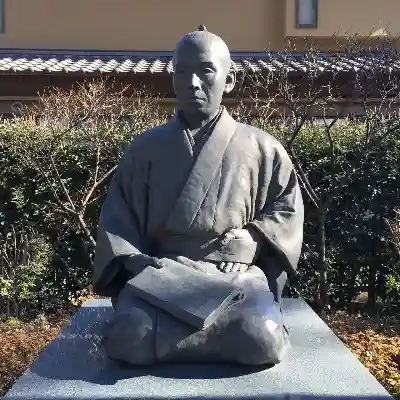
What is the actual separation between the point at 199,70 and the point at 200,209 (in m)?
0.67

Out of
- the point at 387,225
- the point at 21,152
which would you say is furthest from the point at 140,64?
the point at 387,225

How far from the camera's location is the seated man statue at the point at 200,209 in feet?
8.67

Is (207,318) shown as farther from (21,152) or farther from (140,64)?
(140,64)

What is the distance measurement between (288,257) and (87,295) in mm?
4293

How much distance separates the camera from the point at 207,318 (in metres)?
2.39

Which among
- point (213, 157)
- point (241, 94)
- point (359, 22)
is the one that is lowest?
point (213, 157)

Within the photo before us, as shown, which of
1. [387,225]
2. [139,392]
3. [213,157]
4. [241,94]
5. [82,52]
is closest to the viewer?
[139,392]

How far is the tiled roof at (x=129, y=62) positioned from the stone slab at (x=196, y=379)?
191 inches

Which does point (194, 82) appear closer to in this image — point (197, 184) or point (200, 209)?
point (197, 184)

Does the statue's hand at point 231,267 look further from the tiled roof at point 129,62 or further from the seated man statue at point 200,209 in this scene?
the tiled roof at point 129,62

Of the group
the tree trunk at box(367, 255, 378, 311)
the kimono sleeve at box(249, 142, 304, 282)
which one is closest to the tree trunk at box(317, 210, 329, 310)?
the tree trunk at box(367, 255, 378, 311)

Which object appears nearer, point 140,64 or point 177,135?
point 177,135

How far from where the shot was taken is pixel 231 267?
281 centimetres

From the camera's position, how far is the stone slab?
2.23 metres
